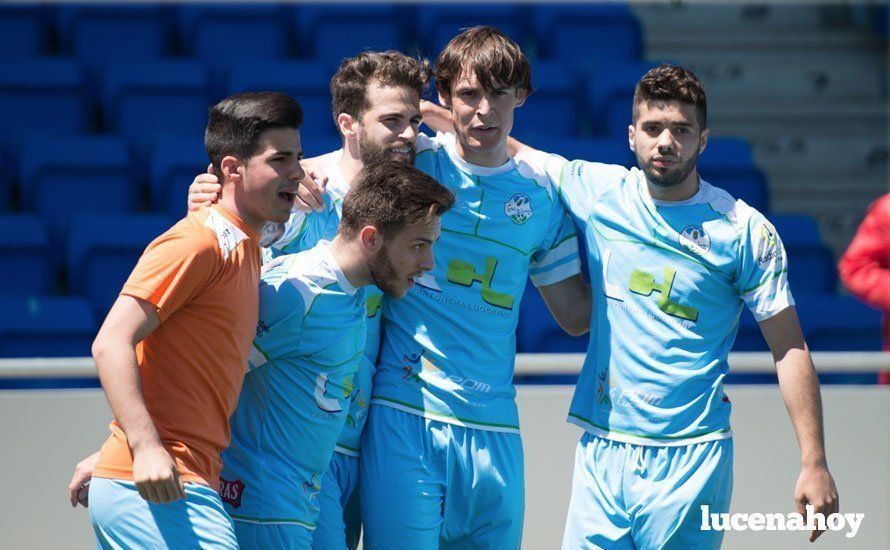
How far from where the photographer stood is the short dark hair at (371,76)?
11.0 ft

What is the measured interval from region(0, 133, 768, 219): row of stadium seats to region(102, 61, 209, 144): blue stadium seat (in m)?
0.29

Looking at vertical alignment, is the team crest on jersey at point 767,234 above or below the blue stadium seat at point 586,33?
below

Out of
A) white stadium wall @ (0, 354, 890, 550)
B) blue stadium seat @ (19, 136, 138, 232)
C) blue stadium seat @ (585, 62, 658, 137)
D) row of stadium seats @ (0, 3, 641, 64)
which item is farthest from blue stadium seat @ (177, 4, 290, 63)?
white stadium wall @ (0, 354, 890, 550)

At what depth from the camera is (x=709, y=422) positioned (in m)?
3.29

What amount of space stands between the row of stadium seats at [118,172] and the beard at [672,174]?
2.75 metres

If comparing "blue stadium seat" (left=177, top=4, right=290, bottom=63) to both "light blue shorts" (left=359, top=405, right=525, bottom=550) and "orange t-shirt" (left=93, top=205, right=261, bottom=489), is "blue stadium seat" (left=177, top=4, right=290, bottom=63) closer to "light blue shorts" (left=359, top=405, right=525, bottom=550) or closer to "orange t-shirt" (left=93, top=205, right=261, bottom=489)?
"light blue shorts" (left=359, top=405, right=525, bottom=550)

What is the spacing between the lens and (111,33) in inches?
278

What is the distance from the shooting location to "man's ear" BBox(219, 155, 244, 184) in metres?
2.81

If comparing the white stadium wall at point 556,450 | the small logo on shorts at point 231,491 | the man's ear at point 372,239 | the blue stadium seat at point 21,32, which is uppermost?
the blue stadium seat at point 21,32

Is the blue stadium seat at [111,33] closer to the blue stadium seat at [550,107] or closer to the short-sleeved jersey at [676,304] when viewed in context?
the blue stadium seat at [550,107]

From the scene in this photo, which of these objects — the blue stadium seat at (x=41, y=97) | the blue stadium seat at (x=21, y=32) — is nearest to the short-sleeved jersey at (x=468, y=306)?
the blue stadium seat at (x=41, y=97)

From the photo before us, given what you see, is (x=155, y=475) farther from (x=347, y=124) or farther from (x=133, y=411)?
(x=347, y=124)

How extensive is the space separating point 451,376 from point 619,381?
0.47 meters

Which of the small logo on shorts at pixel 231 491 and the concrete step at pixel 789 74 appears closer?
the small logo on shorts at pixel 231 491
